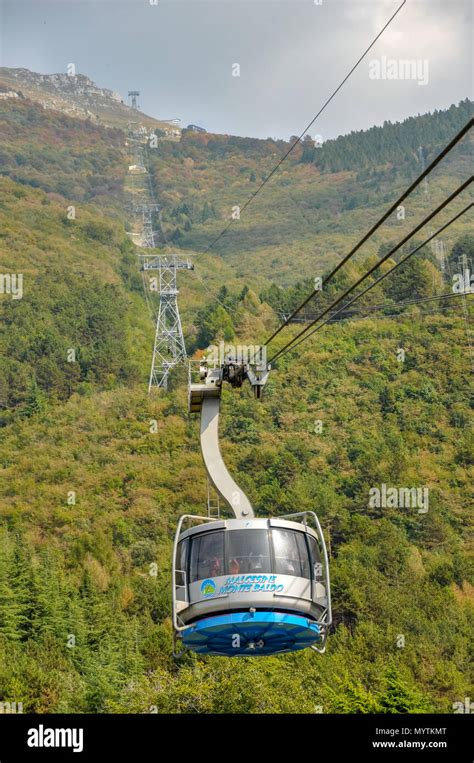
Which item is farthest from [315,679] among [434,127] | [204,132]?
[204,132]

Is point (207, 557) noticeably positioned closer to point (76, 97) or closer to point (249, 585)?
point (249, 585)

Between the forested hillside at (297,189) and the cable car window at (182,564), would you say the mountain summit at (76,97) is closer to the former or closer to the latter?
the forested hillside at (297,189)

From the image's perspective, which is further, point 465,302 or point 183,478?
point 465,302

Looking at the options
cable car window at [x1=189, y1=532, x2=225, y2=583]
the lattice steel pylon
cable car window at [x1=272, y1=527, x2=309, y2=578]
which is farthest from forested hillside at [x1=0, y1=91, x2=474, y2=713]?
cable car window at [x1=272, y1=527, x2=309, y2=578]

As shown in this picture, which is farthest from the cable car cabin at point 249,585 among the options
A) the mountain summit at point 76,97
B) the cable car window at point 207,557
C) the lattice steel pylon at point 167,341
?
the mountain summit at point 76,97
